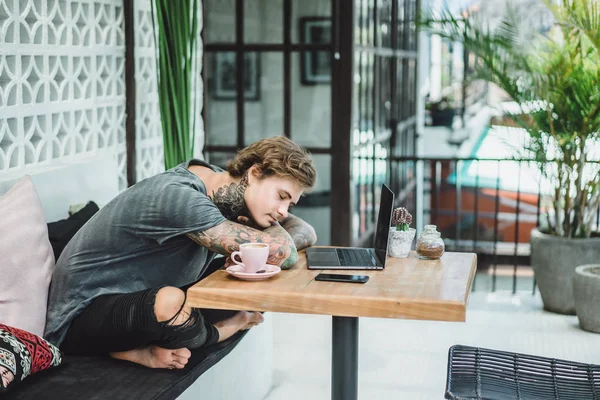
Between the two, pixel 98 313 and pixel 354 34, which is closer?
pixel 98 313

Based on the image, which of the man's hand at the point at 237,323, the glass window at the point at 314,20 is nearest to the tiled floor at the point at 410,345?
the man's hand at the point at 237,323

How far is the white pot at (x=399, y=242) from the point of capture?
264 centimetres

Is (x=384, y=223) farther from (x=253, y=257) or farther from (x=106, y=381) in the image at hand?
(x=106, y=381)

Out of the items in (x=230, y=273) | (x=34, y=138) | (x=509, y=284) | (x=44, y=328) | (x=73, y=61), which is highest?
(x=73, y=61)

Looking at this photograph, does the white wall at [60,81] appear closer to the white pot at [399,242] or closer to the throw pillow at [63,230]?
the throw pillow at [63,230]

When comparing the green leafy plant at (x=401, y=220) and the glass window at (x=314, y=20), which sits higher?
the glass window at (x=314, y=20)

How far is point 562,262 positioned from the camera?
4.52 metres

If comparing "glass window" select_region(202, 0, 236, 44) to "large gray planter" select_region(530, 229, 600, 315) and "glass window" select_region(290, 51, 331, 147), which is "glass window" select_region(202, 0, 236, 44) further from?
"large gray planter" select_region(530, 229, 600, 315)

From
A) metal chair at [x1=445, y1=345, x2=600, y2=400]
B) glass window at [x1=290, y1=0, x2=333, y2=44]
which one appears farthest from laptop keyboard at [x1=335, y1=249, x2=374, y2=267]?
glass window at [x1=290, y1=0, x2=333, y2=44]

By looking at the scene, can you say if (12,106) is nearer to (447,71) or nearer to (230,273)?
(230,273)

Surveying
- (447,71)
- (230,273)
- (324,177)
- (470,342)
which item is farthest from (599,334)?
(447,71)

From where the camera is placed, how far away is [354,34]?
4.78 metres

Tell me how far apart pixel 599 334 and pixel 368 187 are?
1726 millimetres

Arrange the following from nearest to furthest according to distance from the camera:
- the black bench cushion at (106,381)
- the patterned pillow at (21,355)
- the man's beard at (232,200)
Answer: the patterned pillow at (21,355) → the black bench cushion at (106,381) → the man's beard at (232,200)
